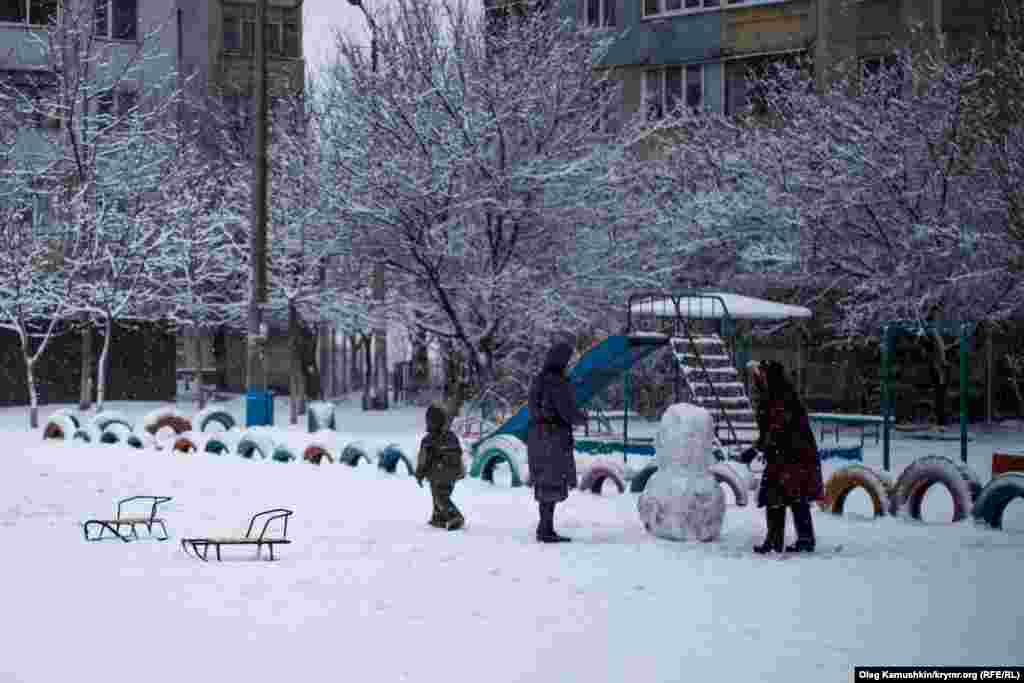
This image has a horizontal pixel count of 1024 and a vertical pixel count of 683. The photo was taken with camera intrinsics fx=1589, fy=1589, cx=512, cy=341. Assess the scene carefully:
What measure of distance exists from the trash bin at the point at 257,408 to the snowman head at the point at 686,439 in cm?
1386

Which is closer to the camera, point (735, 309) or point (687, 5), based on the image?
point (735, 309)

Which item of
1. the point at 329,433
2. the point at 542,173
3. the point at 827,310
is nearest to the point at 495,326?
the point at 542,173

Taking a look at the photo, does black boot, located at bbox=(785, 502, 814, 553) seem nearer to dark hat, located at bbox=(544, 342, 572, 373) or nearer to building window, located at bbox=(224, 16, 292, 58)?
dark hat, located at bbox=(544, 342, 572, 373)

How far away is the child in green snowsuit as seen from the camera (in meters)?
15.4

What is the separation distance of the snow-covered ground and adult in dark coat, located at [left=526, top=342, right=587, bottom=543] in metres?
0.45

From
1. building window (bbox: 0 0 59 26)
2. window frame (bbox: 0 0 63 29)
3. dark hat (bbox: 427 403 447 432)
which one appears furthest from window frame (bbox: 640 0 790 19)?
dark hat (bbox: 427 403 447 432)

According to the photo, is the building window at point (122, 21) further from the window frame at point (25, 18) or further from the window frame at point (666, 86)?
the window frame at point (666, 86)

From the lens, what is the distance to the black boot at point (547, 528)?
14344mm

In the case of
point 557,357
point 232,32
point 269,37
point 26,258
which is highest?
point 269,37

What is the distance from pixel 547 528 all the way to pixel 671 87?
32426 millimetres

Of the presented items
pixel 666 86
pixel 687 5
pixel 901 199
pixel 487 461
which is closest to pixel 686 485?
pixel 487 461

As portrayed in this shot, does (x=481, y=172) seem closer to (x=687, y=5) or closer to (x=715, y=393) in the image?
(x=715, y=393)

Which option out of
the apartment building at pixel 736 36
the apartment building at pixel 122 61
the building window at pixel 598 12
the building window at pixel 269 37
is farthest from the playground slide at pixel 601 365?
the building window at pixel 269 37

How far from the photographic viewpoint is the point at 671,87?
45.3 metres
